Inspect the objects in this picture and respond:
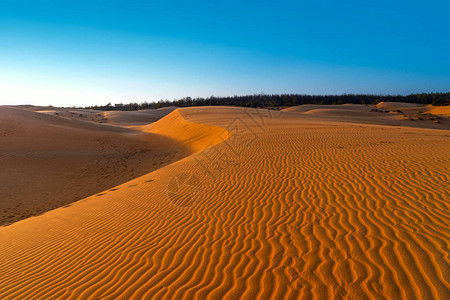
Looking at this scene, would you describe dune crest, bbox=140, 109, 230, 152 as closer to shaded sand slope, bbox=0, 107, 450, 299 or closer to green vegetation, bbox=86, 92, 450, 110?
shaded sand slope, bbox=0, 107, 450, 299

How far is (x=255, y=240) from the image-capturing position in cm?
410

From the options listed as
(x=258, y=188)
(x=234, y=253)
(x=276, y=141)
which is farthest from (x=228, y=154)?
(x=234, y=253)

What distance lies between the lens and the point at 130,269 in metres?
3.70

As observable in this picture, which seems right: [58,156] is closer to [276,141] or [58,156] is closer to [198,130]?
[198,130]

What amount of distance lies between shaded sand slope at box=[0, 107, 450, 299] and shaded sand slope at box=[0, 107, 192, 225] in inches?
137

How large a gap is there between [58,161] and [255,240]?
47.1 ft

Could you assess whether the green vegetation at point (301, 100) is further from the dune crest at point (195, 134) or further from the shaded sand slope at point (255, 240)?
the shaded sand slope at point (255, 240)

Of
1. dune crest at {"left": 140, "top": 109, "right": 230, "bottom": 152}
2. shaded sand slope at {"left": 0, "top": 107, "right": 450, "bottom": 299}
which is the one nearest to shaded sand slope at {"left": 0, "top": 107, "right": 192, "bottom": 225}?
dune crest at {"left": 140, "top": 109, "right": 230, "bottom": 152}

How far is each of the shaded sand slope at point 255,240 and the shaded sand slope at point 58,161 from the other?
137 inches

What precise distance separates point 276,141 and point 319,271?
420 inches

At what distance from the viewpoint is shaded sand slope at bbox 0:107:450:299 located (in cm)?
306

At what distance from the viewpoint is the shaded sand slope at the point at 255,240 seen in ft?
10.0

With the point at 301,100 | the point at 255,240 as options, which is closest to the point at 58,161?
the point at 255,240

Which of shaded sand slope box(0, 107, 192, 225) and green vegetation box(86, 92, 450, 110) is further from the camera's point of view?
green vegetation box(86, 92, 450, 110)
